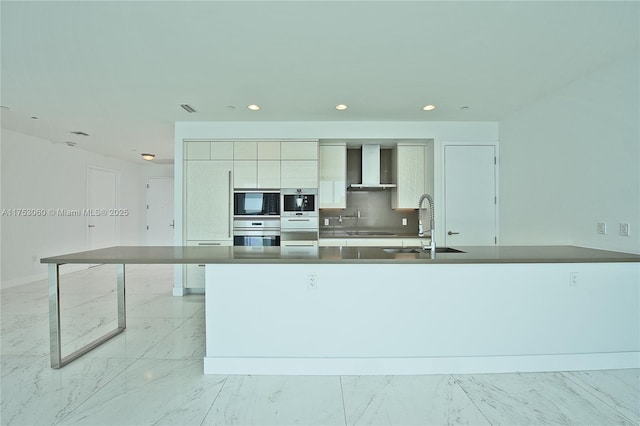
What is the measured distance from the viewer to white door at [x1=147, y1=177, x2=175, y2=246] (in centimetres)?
791

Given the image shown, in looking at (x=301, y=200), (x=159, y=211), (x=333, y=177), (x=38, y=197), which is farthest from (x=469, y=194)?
(x=159, y=211)

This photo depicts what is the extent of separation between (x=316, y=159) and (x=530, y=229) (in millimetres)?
2770

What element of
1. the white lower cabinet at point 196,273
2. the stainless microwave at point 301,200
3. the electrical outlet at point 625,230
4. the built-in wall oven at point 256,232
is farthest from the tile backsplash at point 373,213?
the electrical outlet at point 625,230

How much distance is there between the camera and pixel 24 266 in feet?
16.7

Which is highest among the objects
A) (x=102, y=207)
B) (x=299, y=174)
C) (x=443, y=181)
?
(x=299, y=174)

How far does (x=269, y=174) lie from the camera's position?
4.38 metres

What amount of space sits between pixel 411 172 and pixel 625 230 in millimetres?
2477

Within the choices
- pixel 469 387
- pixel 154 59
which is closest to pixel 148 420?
pixel 469 387

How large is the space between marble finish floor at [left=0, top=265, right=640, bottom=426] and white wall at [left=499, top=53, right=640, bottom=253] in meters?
1.25

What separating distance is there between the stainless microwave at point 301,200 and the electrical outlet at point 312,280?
7.03ft

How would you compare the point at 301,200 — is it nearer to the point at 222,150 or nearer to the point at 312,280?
the point at 222,150

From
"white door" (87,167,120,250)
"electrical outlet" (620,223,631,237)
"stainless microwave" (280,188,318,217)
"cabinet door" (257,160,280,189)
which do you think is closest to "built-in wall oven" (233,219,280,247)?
"stainless microwave" (280,188,318,217)

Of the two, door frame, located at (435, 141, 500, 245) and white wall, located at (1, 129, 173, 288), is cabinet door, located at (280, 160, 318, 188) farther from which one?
white wall, located at (1, 129, 173, 288)

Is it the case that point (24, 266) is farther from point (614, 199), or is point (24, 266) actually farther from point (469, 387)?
point (614, 199)
